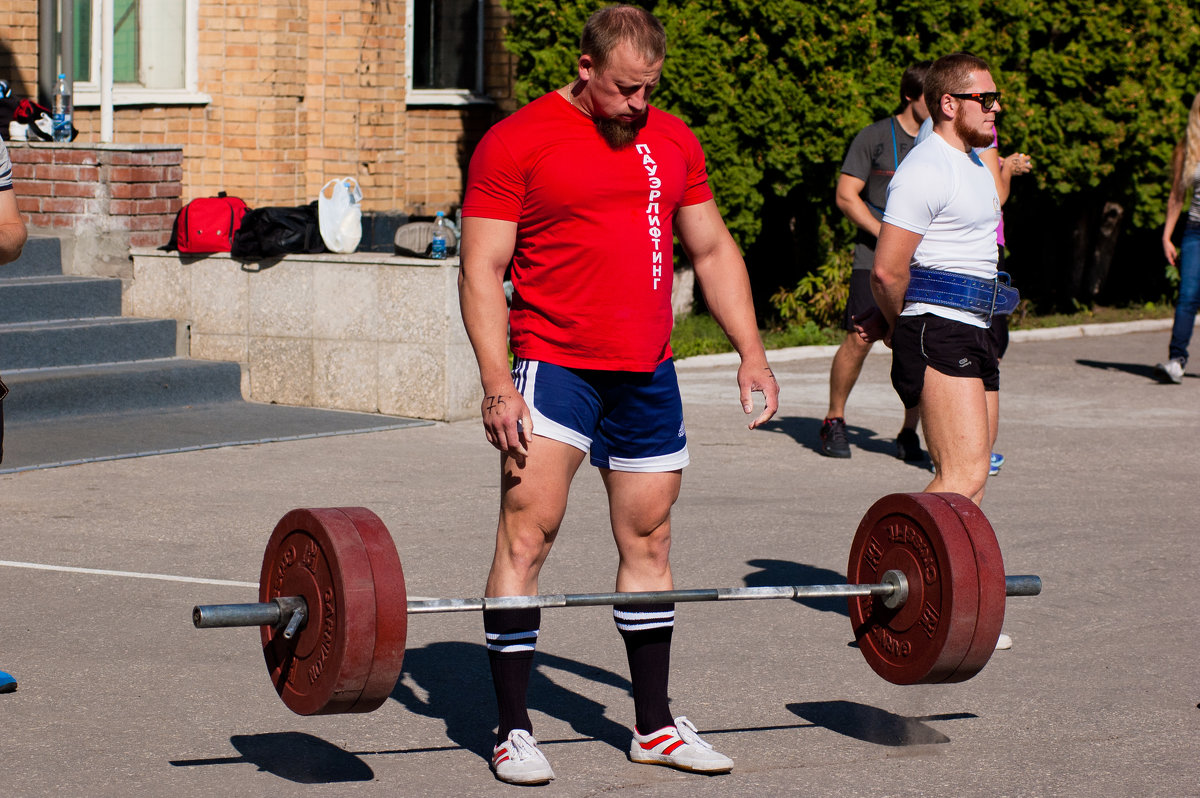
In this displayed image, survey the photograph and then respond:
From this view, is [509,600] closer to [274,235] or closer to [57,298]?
[274,235]

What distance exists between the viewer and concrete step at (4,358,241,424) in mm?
9398

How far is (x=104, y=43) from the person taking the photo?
11.3 m

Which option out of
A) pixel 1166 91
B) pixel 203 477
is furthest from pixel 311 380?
pixel 1166 91

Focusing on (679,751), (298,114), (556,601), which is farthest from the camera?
(298,114)

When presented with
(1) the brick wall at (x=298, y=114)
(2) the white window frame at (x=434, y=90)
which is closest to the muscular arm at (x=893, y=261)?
(1) the brick wall at (x=298, y=114)

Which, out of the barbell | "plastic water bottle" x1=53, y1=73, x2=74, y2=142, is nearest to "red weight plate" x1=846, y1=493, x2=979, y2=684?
the barbell

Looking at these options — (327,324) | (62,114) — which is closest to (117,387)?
(327,324)

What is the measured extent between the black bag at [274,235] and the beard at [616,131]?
616 centimetres

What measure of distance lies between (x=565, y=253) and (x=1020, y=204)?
39.1ft

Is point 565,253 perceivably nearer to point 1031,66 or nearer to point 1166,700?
point 1166,700

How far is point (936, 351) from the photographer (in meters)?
5.29

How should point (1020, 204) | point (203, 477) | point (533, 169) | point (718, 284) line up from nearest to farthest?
point (533, 169) → point (718, 284) → point (203, 477) → point (1020, 204)

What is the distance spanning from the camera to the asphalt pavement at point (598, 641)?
14.4 feet

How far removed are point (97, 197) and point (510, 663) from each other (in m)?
7.21
